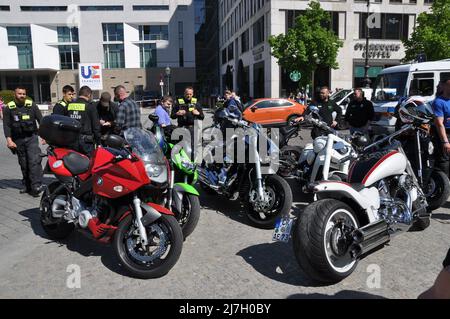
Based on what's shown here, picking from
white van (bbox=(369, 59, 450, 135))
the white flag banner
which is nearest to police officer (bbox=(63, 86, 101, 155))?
white van (bbox=(369, 59, 450, 135))

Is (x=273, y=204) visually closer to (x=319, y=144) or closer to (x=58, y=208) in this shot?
(x=319, y=144)

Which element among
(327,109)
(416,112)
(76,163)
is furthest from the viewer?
(327,109)

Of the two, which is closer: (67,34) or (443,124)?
(443,124)

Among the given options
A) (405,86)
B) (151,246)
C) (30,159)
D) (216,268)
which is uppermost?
(405,86)

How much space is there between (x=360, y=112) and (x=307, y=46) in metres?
18.6

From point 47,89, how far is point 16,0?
45.0 ft

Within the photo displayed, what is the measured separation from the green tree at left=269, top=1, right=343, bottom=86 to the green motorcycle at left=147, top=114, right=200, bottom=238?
2220 cm

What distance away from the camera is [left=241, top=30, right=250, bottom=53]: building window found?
151 feet

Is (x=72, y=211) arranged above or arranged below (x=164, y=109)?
below

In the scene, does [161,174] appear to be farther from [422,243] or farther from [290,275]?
[422,243]

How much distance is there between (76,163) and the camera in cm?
463

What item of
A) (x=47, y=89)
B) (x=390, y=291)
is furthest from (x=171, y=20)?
(x=390, y=291)

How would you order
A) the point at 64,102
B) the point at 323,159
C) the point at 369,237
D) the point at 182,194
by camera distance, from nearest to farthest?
the point at 369,237 → the point at 182,194 → the point at 323,159 → the point at 64,102

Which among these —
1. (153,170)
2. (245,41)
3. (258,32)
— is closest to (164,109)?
(153,170)
